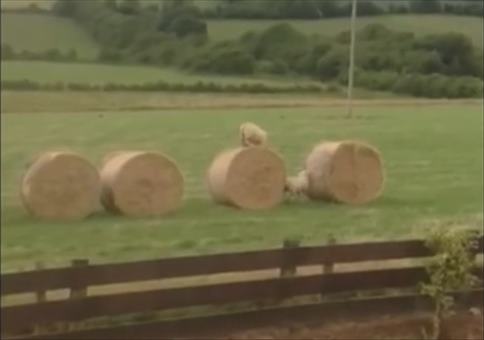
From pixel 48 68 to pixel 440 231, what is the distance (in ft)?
9.60

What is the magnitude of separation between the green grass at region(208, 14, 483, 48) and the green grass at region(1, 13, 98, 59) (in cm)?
102

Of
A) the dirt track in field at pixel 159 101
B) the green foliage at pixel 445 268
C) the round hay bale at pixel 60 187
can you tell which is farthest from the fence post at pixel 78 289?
the green foliage at pixel 445 268

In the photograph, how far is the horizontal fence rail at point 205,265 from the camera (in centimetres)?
827

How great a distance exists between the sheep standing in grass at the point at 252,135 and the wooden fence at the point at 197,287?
0.66 m

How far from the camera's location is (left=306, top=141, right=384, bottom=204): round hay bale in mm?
9555

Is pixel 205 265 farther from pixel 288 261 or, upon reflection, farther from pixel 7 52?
pixel 7 52

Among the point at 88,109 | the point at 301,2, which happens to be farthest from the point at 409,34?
the point at 88,109

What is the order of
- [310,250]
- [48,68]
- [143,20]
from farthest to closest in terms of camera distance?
1. [310,250]
2. [143,20]
3. [48,68]

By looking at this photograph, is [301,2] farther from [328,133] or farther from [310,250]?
[310,250]

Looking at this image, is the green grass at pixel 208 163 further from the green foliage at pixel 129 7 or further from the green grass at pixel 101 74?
the green foliage at pixel 129 7

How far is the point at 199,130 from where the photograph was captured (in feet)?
29.6

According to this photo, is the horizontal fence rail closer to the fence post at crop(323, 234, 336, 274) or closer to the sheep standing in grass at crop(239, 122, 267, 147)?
the fence post at crop(323, 234, 336, 274)

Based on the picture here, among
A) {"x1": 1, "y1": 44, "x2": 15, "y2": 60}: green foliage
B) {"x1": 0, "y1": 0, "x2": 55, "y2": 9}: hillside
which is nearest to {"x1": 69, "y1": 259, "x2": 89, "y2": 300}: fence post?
{"x1": 1, "y1": 44, "x2": 15, "y2": 60}: green foliage

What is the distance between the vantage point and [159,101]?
8758 mm
